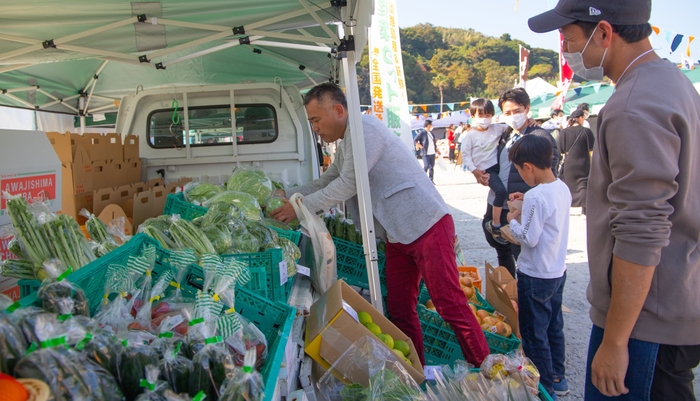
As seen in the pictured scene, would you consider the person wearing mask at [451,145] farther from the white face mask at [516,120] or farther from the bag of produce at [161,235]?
the bag of produce at [161,235]

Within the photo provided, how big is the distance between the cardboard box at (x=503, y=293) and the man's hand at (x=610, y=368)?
213 centimetres

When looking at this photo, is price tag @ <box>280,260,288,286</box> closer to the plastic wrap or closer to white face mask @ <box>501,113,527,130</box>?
the plastic wrap

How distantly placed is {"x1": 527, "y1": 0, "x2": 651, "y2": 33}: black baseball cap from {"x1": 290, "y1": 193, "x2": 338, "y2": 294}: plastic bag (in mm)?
1992

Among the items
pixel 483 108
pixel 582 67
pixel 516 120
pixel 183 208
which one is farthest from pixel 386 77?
pixel 582 67

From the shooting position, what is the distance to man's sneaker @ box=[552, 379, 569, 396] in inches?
128

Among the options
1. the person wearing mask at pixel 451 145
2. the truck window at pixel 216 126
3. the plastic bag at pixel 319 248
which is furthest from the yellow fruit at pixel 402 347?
the person wearing mask at pixel 451 145

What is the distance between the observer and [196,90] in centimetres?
531

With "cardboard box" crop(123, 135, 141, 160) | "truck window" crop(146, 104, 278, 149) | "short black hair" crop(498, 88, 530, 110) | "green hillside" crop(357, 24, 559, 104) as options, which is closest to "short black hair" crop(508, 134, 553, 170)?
"short black hair" crop(498, 88, 530, 110)

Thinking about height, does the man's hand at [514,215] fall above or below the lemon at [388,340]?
above

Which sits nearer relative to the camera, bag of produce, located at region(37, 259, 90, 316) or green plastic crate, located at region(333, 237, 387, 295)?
bag of produce, located at region(37, 259, 90, 316)

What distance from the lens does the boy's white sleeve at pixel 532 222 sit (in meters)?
2.93

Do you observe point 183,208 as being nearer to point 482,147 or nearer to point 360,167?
point 360,167

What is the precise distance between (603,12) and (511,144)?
293cm

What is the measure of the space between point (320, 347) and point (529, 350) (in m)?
1.46
